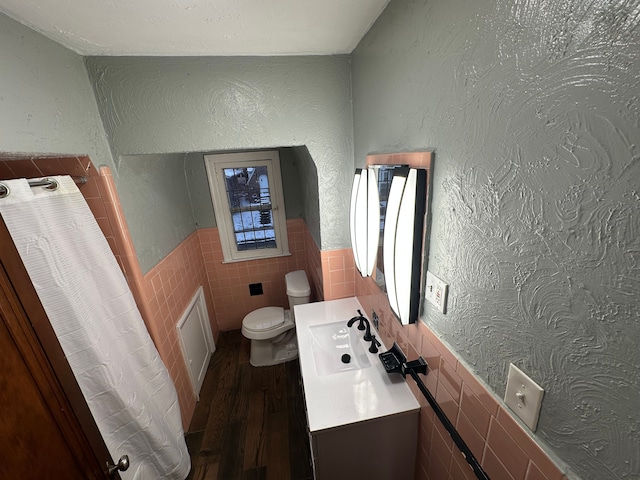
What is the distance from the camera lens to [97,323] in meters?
1.12

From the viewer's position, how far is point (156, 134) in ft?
4.26

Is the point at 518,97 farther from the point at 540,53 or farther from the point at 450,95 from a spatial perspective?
the point at 450,95

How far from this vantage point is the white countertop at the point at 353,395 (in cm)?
101

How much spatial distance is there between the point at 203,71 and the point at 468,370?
5.41ft

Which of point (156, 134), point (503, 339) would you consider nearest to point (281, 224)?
point (156, 134)

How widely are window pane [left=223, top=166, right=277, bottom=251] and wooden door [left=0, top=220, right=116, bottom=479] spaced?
1.95m

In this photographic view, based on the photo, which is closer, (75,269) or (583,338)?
(583,338)

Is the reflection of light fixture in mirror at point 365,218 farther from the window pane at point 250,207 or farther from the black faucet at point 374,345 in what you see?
the window pane at point 250,207

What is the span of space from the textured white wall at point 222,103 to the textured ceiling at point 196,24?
65mm

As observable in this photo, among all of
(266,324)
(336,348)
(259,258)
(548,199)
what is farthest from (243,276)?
(548,199)

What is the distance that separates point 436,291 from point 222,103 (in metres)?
1.32

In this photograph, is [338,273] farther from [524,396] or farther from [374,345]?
[524,396]

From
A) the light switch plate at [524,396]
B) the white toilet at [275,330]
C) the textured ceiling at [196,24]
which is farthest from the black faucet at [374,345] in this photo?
the textured ceiling at [196,24]

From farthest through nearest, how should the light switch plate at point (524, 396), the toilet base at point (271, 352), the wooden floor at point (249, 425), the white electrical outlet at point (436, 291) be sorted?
the toilet base at point (271, 352) → the wooden floor at point (249, 425) → the white electrical outlet at point (436, 291) → the light switch plate at point (524, 396)
